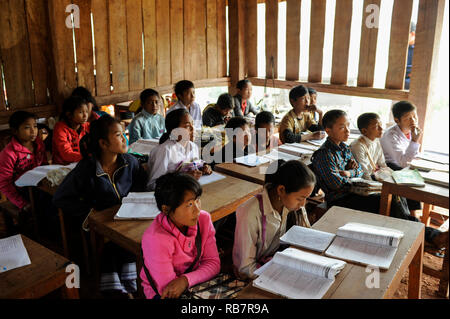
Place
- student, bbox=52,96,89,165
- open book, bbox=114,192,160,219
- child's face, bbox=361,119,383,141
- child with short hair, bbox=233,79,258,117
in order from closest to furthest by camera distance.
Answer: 1. open book, bbox=114,192,160,219
2. child's face, bbox=361,119,383,141
3. student, bbox=52,96,89,165
4. child with short hair, bbox=233,79,258,117

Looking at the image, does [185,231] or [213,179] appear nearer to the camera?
[185,231]

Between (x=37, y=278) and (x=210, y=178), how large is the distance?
1338mm

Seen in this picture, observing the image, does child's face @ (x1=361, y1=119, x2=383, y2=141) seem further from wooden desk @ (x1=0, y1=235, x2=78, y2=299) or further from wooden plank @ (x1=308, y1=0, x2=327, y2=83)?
wooden desk @ (x1=0, y1=235, x2=78, y2=299)

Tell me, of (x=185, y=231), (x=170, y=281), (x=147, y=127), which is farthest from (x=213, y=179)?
(x=147, y=127)

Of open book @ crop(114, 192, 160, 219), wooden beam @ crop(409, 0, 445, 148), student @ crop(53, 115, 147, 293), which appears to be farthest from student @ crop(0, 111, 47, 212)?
wooden beam @ crop(409, 0, 445, 148)

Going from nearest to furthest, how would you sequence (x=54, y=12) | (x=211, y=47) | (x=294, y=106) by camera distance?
(x=54, y=12)
(x=294, y=106)
(x=211, y=47)

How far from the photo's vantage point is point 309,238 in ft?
5.38

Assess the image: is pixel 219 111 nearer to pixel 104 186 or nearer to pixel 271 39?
pixel 271 39

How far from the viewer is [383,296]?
4.19 feet

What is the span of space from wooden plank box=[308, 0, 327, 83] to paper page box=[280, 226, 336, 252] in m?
3.80

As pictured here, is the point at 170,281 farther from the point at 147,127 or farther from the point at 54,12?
the point at 54,12

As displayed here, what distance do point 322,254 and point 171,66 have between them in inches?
168

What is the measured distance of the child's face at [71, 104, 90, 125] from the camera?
327cm

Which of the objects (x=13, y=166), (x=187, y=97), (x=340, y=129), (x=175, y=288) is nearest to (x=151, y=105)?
(x=187, y=97)
